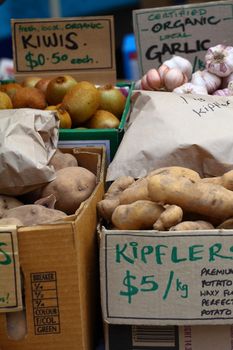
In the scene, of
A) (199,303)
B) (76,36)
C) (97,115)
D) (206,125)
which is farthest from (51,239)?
(76,36)

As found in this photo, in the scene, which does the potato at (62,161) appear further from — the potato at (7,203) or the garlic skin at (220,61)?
the garlic skin at (220,61)

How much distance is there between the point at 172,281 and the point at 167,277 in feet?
0.04

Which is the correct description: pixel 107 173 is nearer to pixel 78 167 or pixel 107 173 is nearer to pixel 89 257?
pixel 78 167

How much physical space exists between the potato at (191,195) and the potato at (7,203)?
0.37 meters

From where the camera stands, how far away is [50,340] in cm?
125

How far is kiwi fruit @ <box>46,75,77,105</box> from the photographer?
6.64ft

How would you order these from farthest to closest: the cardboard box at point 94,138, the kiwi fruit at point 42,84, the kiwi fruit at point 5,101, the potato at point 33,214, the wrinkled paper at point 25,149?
the kiwi fruit at point 42,84 < the kiwi fruit at point 5,101 < the cardboard box at point 94,138 < the wrinkled paper at point 25,149 < the potato at point 33,214

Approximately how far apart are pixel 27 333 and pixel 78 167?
481 mm

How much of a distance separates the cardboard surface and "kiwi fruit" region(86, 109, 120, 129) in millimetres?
760

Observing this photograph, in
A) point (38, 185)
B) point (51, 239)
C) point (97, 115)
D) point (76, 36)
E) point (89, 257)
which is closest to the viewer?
point (51, 239)

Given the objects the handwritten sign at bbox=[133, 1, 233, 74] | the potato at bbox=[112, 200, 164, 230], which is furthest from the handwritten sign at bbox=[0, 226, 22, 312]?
the handwritten sign at bbox=[133, 1, 233, 74]

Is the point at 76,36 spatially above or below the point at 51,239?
above

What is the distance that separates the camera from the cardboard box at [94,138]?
1.75 m

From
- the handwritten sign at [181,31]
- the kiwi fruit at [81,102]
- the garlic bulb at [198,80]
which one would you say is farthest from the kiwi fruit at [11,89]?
the garlic bulb at [198,80]
